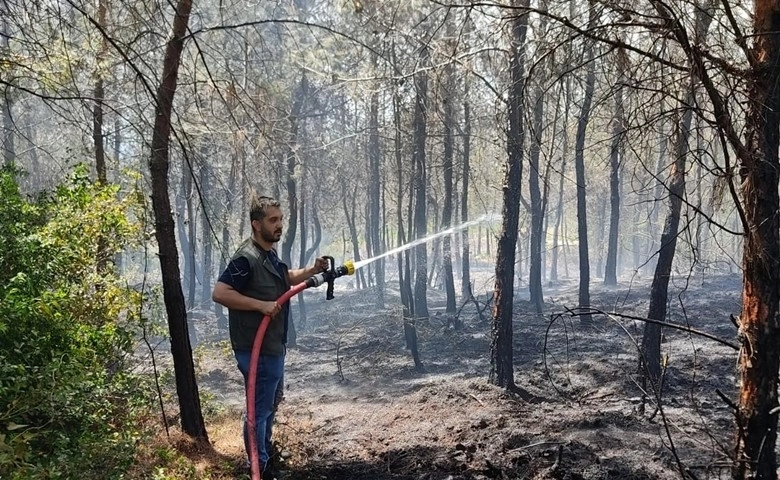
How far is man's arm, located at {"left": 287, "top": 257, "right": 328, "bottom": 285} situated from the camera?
4.42 m

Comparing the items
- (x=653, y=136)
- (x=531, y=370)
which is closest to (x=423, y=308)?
(x=531, y=370)

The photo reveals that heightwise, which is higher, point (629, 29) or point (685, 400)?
point (629, 29)

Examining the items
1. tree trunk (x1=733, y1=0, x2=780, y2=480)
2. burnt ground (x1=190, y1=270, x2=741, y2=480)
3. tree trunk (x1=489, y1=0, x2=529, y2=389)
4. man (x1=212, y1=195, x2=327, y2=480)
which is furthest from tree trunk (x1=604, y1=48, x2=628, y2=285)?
man (x1=212, y1=195, x2=327, y2=480)

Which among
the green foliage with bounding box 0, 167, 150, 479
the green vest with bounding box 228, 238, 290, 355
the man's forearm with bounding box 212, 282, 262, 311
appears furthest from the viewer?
the green vest with bounding box 228, 238, 290, 355

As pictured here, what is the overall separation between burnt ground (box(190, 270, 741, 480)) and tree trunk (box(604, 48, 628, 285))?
849 millimetres

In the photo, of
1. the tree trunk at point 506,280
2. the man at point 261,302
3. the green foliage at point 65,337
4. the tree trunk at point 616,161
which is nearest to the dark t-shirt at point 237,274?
the man at point 261,302

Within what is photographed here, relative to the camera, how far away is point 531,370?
11617 mm

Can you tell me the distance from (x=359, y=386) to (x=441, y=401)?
183 inches

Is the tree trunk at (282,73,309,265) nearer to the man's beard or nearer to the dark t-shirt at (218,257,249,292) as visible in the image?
the man's beard

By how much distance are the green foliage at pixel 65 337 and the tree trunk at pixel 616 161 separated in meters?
3.24

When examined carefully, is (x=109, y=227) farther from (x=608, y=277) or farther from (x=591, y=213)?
(x=591, y=213)

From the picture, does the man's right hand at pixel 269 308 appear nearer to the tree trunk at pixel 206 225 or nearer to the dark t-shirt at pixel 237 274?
the dark t-shirt at pixel 237 274

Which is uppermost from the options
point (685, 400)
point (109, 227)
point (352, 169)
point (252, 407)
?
point (352, 169)

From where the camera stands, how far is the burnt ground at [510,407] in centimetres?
513
